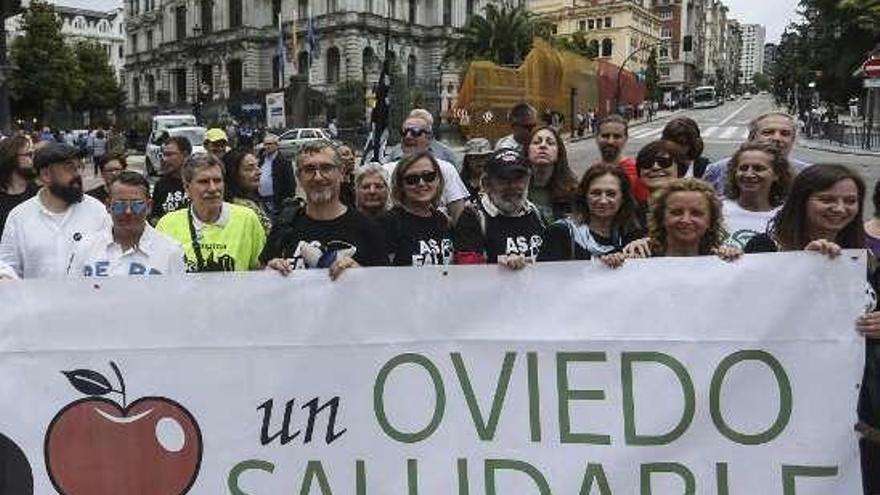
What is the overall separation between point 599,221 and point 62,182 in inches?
102

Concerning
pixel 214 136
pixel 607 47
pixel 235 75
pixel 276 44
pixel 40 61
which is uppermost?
pixel 607 47

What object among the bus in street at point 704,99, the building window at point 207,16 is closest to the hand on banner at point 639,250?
the building window at point 207,16

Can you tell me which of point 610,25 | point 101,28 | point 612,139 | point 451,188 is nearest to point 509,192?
point 451,188

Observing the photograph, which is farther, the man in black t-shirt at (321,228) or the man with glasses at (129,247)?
the man with glasses at (129,247)

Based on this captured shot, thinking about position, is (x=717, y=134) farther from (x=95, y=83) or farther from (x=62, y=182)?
(x=62, y=182)

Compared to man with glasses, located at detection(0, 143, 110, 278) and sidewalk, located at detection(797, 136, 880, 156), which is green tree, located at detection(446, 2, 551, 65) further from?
man with glasses, located at detection(0, 143, 110, 278)

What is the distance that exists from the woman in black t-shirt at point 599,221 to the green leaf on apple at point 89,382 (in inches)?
70.4

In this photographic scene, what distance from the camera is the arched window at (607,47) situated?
120 metres

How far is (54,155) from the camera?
4.38 meters

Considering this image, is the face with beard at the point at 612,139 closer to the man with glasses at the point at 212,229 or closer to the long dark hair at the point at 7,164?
the man with glasses at the point at 212,229

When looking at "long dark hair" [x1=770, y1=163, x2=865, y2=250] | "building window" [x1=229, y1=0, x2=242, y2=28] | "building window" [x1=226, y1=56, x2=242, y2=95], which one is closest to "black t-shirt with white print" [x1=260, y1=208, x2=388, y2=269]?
"long dark hair" [x1=770, y1=163, x2=865, y2=250]

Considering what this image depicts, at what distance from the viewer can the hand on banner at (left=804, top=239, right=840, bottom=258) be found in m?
2.99

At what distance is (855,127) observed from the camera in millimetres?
38531

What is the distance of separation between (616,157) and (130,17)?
98613 mm
